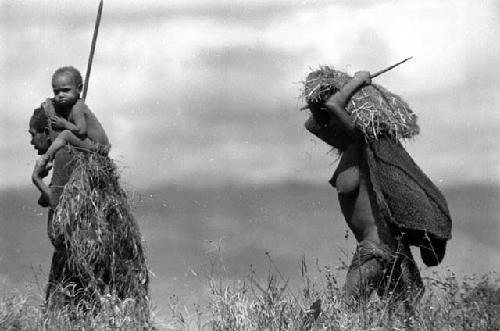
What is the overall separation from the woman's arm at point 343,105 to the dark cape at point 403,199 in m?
0.22

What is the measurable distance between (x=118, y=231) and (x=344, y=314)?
2.22m

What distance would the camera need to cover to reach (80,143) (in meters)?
8.24

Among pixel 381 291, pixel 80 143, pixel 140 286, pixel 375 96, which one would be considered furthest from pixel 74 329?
pixel 375 96

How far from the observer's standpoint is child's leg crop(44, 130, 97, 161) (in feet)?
26.8

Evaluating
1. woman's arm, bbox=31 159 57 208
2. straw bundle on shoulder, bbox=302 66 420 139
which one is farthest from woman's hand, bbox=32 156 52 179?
straw bundle on shoulder, bbox=302 66 420 139

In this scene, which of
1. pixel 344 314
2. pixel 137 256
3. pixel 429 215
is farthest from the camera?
pixel 137 256

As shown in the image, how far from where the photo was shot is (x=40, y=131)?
859 cm

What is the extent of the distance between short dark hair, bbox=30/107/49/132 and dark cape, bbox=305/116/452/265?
2.75 m

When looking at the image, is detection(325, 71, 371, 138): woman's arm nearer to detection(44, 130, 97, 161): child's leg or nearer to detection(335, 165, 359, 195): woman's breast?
detection(335, 165, 359, 195): woman's breast

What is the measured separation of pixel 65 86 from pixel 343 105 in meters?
2.30

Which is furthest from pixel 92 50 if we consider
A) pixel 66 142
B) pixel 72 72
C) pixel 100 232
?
pixel 100 232

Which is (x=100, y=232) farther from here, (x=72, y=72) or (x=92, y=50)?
(x=92, y=50)

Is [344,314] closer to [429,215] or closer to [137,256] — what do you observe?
[429,215]

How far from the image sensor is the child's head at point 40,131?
850 centimetres
